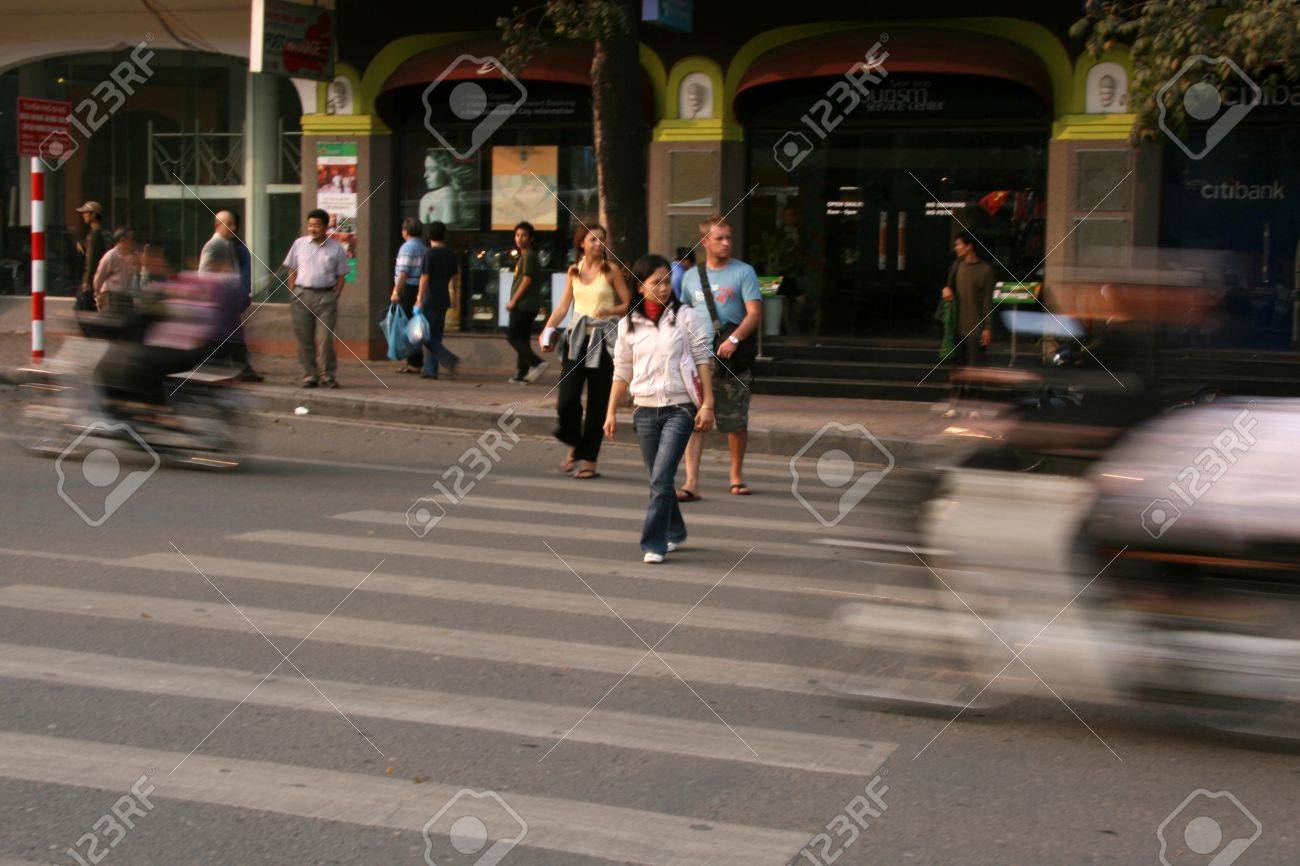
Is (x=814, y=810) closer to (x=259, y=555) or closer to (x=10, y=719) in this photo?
(x=10, y=719)

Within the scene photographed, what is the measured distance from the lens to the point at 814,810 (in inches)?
195

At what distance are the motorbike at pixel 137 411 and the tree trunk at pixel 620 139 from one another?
4989 mm

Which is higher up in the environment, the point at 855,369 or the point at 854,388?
the point at 855,369

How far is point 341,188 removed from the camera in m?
20.2

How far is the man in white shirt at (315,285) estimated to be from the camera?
16312 millimetres

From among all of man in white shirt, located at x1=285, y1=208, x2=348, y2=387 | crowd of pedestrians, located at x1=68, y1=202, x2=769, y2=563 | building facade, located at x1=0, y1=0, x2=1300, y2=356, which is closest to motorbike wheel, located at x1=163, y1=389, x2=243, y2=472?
crowd of pedestrians, located at x1=68, y1=202, x2=769, y2=563

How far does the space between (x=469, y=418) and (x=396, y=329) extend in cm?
293

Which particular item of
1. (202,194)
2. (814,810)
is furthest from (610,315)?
(202,194)

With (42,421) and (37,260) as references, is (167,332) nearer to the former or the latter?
(42,421)

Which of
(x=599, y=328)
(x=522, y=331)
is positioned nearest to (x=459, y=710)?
(x=599, y=328)

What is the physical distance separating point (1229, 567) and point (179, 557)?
17.8 ft

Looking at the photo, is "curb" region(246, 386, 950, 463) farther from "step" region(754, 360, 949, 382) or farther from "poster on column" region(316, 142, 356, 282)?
"poster on column" region(316, 142, 356, 282)

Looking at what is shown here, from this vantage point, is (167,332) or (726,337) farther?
(167,332)

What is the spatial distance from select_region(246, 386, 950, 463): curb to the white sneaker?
7.41 feet
